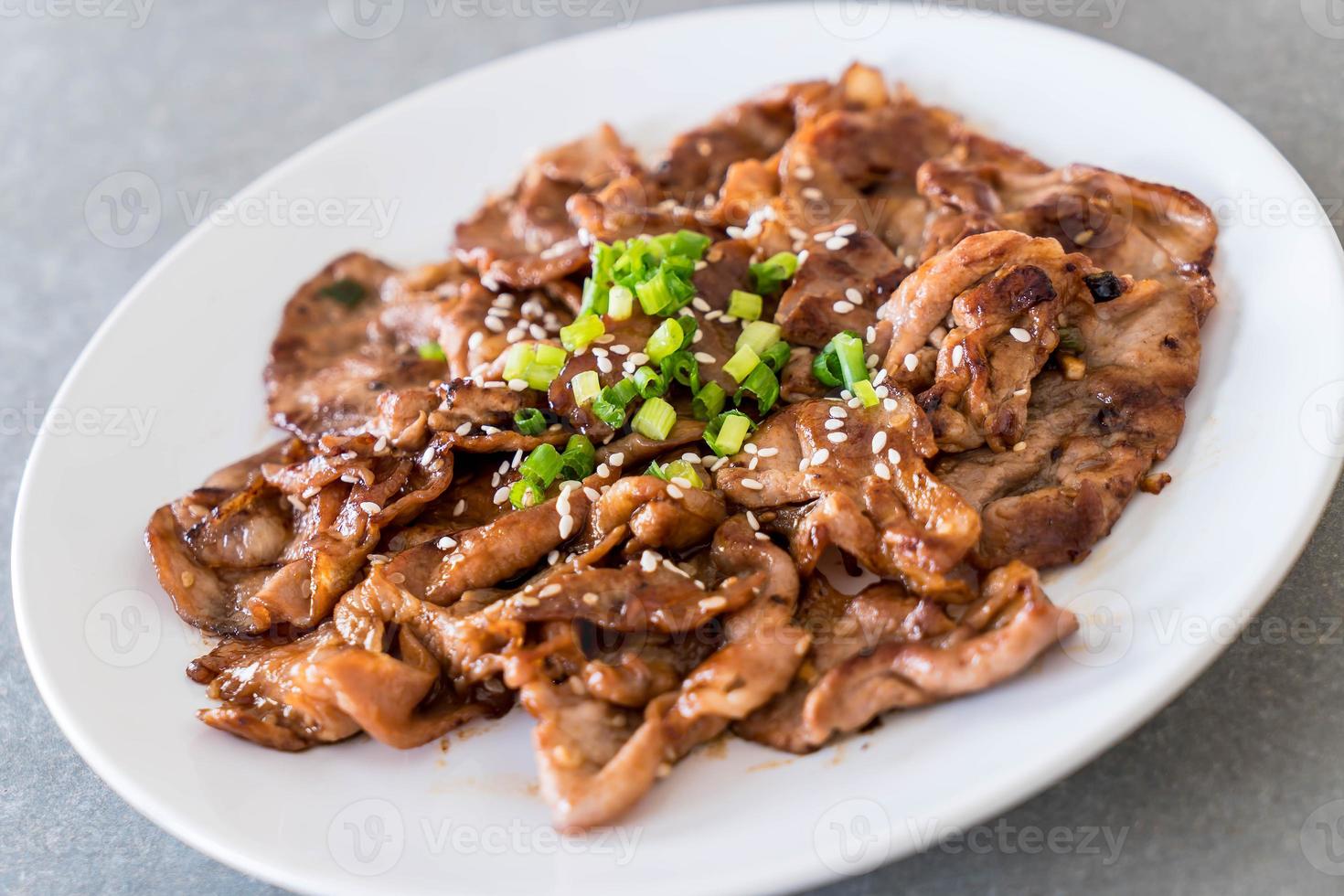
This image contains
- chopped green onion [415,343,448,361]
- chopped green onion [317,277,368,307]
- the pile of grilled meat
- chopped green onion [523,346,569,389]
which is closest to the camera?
the pile of grilled meat

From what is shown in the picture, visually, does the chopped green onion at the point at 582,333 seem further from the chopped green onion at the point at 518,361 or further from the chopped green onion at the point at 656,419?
the chopped green onion at the point at 656,419

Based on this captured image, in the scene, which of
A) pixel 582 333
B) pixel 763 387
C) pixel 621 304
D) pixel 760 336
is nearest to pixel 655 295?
pixel 621 304

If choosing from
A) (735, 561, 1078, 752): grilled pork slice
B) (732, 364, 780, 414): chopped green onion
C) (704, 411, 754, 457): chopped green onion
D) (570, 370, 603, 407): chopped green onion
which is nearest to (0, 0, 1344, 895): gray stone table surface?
(735, 561, 1078, 752): grilled pork slice

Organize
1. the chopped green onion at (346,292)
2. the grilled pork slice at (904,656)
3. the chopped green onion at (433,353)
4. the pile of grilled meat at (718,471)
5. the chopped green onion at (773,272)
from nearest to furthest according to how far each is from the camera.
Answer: the grilled pork slice at (904,656), the pile of grilled meat at (718,471), the chopped green onion at (773,272), the chopped green onion at (433,353), the chopped green onion at (346,292)

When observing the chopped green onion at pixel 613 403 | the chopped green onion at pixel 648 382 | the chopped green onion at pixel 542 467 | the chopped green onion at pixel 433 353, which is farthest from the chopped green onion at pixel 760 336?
the chopped green onion at pixel 433 353

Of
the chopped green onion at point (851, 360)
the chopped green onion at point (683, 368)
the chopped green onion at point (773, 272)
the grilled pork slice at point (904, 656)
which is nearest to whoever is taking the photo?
the grilled pork slice at point (904, 656)

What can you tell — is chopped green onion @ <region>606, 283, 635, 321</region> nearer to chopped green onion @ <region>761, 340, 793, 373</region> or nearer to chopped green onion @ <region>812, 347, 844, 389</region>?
chopped green onion @ <region>761, 340, 793, 373</region>

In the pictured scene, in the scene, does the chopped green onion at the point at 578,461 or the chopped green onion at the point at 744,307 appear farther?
the chopped green onion at the point at 744,307

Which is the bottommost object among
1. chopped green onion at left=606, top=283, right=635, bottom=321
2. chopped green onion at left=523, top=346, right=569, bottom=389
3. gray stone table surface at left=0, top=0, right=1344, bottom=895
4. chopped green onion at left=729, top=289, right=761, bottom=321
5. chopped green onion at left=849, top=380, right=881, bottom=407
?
gray stone table surface at left=0, top=0, right=1344, bottom=895
